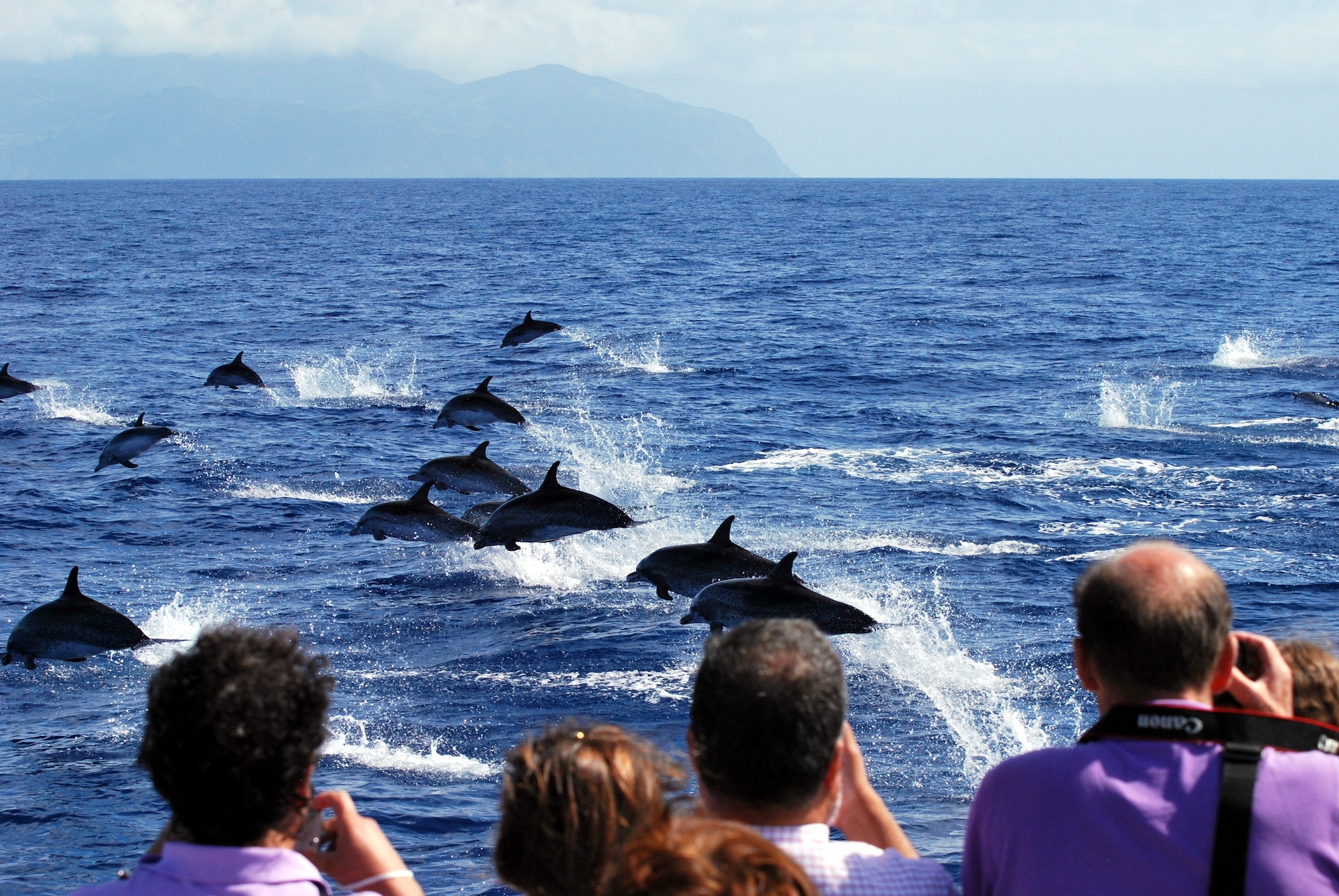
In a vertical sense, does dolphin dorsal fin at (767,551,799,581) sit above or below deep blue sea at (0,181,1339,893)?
above

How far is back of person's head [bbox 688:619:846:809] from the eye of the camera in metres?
2.71

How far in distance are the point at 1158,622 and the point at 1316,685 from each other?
702 millimetres

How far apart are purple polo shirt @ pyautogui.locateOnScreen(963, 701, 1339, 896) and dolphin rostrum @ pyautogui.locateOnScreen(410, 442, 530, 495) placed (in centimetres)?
1216

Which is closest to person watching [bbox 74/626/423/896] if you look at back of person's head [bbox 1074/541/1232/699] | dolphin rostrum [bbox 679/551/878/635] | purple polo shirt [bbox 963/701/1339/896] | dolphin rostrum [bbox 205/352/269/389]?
purple polo shirt [bbox 963/701/1339/896]

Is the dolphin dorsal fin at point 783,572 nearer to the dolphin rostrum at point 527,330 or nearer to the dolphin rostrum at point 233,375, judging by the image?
the dolphin rostrum at point 527,330

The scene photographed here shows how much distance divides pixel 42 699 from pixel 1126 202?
161293mm

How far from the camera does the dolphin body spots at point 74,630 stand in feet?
34.0

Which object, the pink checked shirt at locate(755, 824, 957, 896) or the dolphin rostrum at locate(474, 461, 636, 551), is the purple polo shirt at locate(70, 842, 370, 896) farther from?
the dolphin rostrum at locate(474, 461, 636, 551)

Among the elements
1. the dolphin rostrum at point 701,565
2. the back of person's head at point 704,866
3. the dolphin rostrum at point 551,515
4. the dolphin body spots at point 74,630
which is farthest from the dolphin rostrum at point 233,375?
the back of person's head at point 704,866

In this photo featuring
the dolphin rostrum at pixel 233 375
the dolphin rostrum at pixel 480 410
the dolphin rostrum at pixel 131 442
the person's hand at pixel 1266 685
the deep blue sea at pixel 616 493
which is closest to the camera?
the person's hand at pixel 1266 685

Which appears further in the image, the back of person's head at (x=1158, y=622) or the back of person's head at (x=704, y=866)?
the back of person's head at (x=1158, y=622)

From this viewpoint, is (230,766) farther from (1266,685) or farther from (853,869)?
(1266,685)

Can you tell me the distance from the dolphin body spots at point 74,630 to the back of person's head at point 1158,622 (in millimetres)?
9064

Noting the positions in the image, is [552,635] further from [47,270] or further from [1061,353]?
[47,270]
